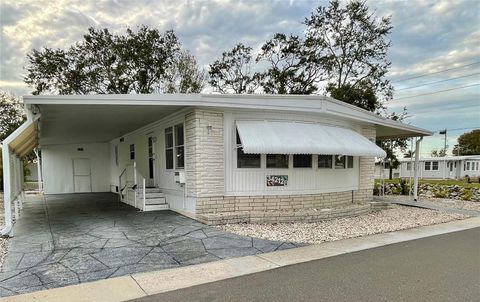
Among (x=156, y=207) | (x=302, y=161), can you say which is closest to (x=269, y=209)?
(x=302, y=161)

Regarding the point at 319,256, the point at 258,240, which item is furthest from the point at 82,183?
the point at 319,256

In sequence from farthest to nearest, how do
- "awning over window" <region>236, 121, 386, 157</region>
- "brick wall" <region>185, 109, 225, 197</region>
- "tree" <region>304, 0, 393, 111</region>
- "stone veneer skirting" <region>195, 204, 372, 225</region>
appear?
"tree" <region>304, 0, 393, 111</region> → "brick wall" <region>185, 109, 225, 197</region> → "awning over window" <region>236, 121, 386, 157</region> → "stone veneer skirting" <region>195, 204, 372, 225</region>

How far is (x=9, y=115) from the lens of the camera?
2252 cm

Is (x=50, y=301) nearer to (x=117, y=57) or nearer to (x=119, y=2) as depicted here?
(x=119, y=2)

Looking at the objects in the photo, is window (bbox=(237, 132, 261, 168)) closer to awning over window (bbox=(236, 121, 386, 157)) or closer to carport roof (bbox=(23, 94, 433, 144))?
awning over window (bbox=(236, 121, 386, 157))

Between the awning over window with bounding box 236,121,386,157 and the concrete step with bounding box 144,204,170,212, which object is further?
the concrete step with bounding box 144,204,170,212

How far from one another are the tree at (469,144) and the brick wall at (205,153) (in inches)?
2216

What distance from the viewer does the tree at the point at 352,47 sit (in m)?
20.9

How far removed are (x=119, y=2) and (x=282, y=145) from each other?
8.01 metres

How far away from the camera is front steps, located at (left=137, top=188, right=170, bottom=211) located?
9.52 meters

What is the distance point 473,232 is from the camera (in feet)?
24.0

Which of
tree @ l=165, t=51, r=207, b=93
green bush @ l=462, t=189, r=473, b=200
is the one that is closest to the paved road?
green bush @ l=462, t=189, r=473, b=200

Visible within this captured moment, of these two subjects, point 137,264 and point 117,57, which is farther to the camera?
point 117,57

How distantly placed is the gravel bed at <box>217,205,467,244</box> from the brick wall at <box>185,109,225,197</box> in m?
1.23
